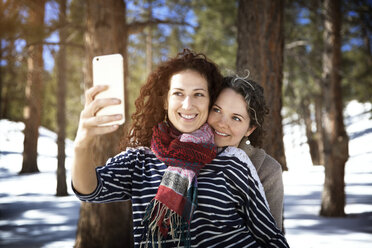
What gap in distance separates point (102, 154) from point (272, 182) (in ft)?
9.24

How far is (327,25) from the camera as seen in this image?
747cm

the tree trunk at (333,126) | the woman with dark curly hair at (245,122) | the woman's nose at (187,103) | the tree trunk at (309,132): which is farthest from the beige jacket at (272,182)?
the tree trunk at (309,132)

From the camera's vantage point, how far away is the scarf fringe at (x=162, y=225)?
5.73 feet

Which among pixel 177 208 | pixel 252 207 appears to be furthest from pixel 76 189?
pixel 252 207

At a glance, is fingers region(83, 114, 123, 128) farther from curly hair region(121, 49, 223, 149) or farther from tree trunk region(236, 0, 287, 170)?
tree trunk region(236, 0, 287, 170)

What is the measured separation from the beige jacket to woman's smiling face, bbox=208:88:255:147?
0.25 m

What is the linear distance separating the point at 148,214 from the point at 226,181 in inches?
18.3

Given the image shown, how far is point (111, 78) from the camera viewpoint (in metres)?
1.65

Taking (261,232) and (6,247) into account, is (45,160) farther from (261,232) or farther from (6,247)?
(261,232)

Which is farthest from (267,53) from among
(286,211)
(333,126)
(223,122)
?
(286,211)

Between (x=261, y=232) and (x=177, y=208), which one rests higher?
(x=177, y=208)

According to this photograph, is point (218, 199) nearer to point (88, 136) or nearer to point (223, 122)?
point (223, 122)

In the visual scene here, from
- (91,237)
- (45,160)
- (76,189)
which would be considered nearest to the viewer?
(76,189)

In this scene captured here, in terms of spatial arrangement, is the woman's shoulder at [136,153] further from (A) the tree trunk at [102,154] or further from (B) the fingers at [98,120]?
(A) the tree trunk at [102,154]
